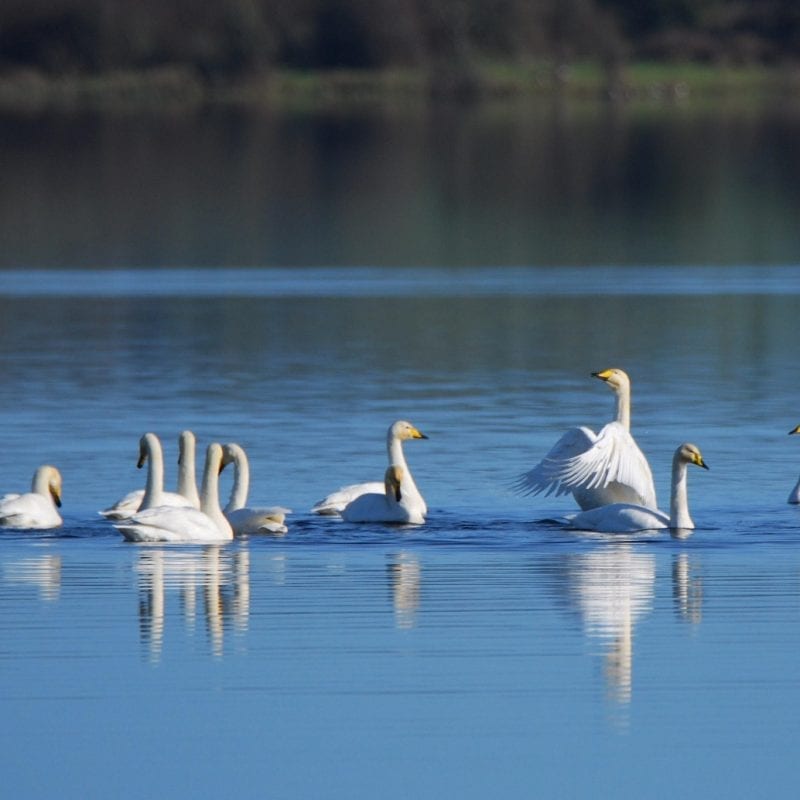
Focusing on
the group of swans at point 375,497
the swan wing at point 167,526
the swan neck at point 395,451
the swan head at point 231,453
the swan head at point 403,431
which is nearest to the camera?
the swan wing at point 167,526

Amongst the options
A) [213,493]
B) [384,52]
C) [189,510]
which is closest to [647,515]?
[213,493]

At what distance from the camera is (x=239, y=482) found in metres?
14.8

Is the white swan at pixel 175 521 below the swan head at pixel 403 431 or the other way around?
below

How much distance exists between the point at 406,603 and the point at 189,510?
7.19ft

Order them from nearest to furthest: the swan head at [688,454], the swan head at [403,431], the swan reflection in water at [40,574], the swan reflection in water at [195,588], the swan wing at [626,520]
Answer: the swan reflection in water at [195,588]
the swan reflection in water at [40,574]
the swan wing at [626,520]
the swan head at [688,454]
the swan head at [403,431]

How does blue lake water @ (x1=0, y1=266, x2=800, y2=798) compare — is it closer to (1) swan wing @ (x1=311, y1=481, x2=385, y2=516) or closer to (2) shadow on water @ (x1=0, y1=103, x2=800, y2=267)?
(1) swan wing @ (x1=311, y1=481, x2=385, y2=516)

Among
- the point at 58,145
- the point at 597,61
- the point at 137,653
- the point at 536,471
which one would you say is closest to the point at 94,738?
the point at 137,653

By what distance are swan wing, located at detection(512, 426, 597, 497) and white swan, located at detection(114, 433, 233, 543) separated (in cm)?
188

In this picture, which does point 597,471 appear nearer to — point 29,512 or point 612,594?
point 612,594

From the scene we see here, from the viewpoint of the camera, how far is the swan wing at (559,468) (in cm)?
1473

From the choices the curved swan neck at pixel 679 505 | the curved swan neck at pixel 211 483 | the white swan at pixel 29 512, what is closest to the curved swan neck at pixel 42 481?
the white swan at pixel 29 512

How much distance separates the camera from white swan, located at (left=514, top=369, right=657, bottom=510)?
14.7 meters

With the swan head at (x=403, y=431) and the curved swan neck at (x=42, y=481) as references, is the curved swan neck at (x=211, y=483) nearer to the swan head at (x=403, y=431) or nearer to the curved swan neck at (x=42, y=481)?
the curved swan neck at (x=42, y=481)

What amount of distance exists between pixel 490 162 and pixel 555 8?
2795cm
